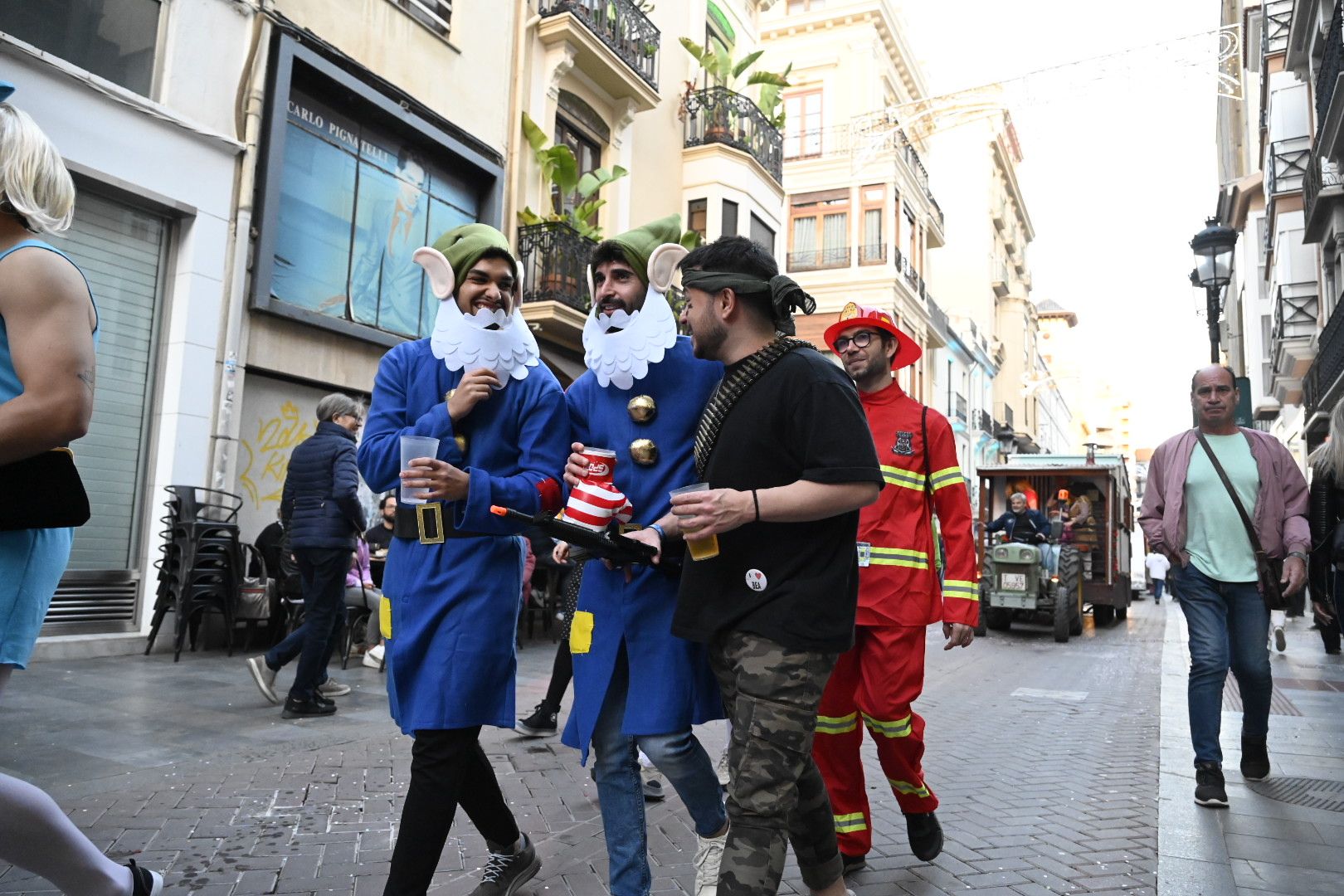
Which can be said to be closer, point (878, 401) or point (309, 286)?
point (878, 401)

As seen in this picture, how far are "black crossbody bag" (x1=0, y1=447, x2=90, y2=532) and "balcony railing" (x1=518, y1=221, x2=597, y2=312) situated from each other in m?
12.4

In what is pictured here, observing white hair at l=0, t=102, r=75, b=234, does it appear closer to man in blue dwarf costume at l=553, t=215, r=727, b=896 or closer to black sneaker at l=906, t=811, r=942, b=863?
man in blue dwarf costume at l=553, t=215, r=727, b=896

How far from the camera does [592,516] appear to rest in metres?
2.76

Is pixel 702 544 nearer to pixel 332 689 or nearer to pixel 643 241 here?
pixel 643 241

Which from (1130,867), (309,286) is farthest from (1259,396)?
(1130,867)

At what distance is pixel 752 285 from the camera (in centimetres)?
270

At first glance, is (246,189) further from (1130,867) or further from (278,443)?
(1130,867)

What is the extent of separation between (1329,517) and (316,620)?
18.6 ft

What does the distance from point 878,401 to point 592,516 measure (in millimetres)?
1768

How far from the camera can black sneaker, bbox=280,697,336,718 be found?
6.26 meters

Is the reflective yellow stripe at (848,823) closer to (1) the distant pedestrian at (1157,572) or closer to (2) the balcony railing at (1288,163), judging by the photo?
(2) the balcony railing at (1288,163)

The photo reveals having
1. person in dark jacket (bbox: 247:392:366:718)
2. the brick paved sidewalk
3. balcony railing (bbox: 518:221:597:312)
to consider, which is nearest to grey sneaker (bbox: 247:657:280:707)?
person in dark jacket (bbox: 247:392:366:718)

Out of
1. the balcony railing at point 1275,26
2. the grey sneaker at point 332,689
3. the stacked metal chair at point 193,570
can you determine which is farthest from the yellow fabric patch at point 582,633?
the balcony railing at point 1275,26

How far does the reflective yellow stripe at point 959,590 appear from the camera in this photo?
3.83 metres
